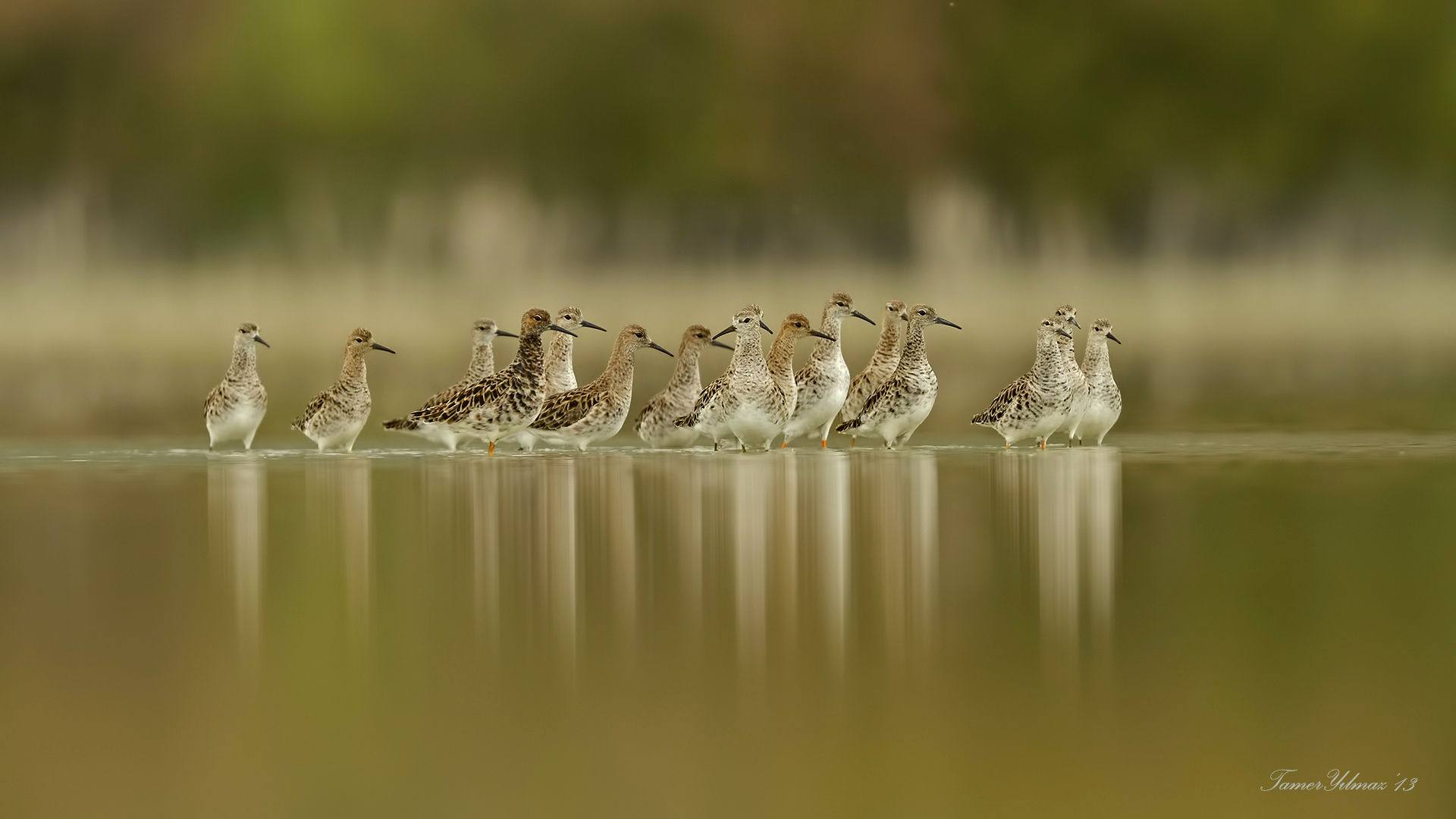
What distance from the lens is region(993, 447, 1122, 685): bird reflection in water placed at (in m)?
4.30

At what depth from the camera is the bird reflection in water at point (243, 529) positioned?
4.85m

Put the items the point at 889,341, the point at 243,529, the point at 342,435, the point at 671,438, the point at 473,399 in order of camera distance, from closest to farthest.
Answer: the point at 243,529 → the point at 473,399 → the point at 342,435 → the point at 671,438 → the point at 889,341

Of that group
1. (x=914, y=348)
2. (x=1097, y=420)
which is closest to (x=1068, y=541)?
(x=914, y=348)

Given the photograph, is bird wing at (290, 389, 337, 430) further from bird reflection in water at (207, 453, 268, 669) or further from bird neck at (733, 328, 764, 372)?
bird neck at (733, 328, 764, 372)

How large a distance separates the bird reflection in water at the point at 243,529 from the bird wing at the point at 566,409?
7.77ft

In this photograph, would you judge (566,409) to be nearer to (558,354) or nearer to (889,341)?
(558,354)

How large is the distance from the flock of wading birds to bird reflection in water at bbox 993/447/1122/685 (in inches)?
46.0

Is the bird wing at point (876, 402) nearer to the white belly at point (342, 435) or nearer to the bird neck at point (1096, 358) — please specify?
the bird neck at point (1096, 358)

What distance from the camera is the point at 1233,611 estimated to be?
188 inches

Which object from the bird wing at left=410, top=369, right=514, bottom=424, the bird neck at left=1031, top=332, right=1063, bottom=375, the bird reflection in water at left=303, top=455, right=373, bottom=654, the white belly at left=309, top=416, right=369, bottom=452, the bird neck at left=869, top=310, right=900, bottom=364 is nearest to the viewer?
the bird reflection in water at left=303, top=455, right=373, bottom=654

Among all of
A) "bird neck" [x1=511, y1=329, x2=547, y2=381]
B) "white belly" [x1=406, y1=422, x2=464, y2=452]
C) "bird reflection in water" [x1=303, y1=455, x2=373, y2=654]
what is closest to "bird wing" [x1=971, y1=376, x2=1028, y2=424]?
"bird neck" [x1=511, y1=329, x2=547, y2=381]

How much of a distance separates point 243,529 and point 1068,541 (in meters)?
3.82

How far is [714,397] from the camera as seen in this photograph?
12.0 metres

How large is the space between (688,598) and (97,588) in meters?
2.18
